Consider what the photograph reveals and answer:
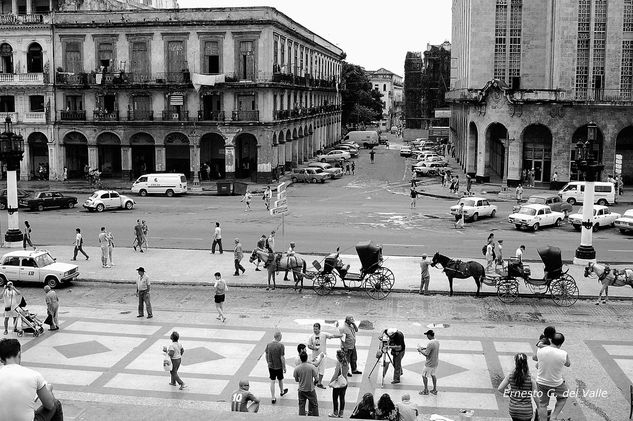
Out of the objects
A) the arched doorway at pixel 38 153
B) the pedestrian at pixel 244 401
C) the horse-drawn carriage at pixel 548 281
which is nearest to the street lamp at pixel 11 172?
the horse-drawn carriage at pixel 548 281

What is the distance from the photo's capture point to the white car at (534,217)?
40.0 m

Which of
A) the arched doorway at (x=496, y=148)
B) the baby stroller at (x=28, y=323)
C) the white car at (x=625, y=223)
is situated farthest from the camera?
the arched doorway at (x=496, y=148)

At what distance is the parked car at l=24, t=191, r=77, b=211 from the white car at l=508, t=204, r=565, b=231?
2831 cm

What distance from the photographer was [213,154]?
6731 cm

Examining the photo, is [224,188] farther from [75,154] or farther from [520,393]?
[520,393]

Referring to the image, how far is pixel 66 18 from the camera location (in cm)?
6309

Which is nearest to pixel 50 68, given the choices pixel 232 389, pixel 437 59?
pixel 232 389

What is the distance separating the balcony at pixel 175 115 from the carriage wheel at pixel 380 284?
1571 inches

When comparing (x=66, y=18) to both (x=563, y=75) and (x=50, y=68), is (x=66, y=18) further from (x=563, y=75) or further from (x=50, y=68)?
(x=563, y=75)

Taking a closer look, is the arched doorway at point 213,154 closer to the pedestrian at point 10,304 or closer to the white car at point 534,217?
the white car at point 534,217

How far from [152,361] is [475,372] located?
27.1 feet

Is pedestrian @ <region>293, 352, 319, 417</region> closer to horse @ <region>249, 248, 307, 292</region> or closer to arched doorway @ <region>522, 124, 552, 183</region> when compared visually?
horse @ <region>249, 248, 307, 292</region>

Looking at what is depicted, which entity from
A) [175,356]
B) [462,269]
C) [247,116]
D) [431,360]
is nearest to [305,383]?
[431,360]

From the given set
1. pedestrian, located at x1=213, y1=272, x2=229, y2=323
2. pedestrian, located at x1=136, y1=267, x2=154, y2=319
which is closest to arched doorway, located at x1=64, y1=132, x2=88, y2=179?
pedestrian, located at x1=136, y1=267, x2=154, y2=319
